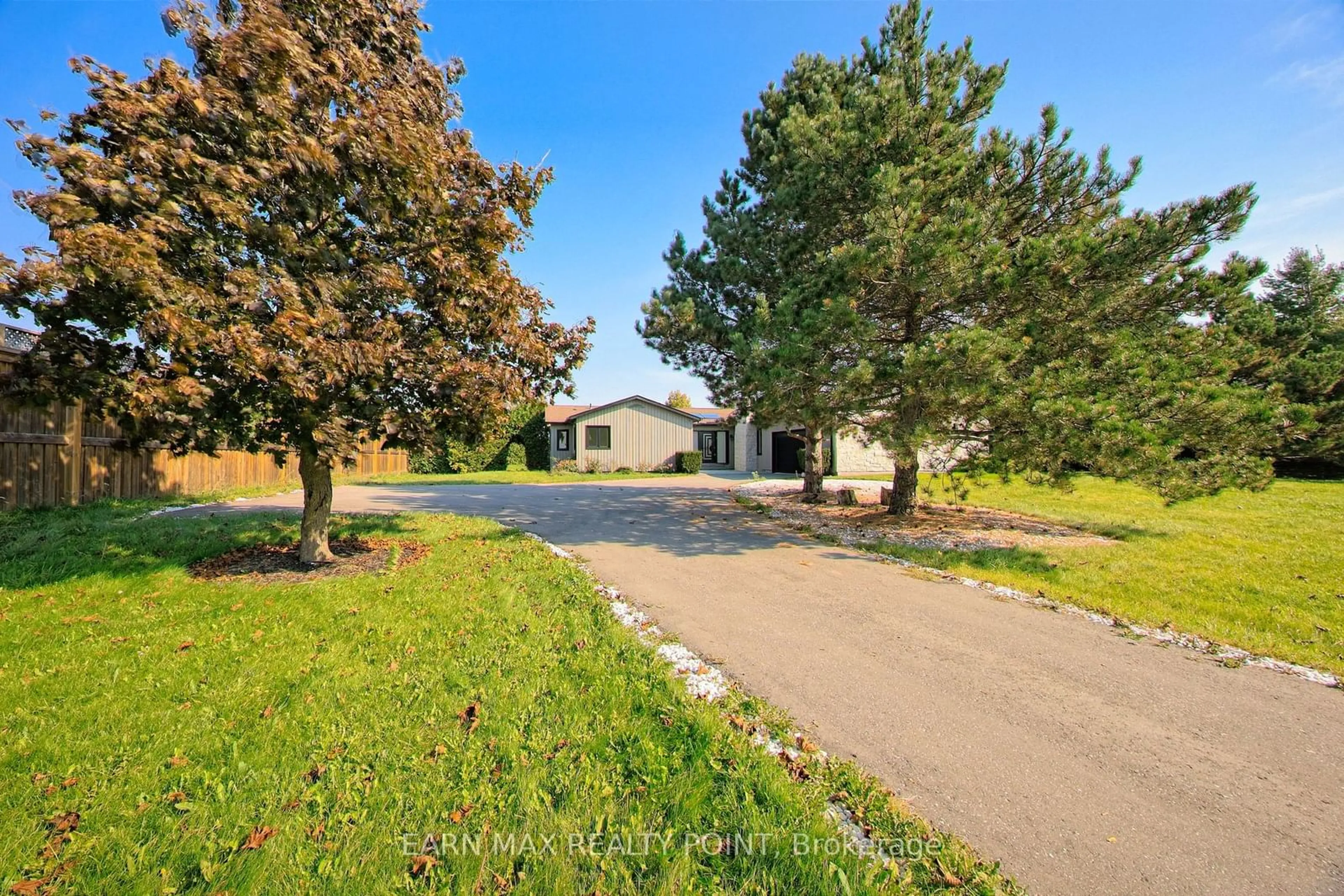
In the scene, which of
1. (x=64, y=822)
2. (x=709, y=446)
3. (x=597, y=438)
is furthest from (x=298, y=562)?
(x=709, y=446)

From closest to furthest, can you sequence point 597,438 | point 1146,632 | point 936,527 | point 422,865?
point 422,865, point 1146,632, point 936,527, point 597,438

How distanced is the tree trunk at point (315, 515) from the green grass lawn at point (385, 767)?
1621 millimetres

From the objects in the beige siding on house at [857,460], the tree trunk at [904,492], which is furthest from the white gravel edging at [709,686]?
the beige siding on house at [857,460]

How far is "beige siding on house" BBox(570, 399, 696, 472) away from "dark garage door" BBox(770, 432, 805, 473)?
4403 millimetres

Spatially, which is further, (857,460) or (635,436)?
(635,436)

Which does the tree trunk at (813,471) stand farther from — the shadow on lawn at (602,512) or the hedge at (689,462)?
the hedge at (689,462)

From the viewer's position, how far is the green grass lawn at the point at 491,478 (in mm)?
19609

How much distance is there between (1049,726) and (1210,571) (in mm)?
5350

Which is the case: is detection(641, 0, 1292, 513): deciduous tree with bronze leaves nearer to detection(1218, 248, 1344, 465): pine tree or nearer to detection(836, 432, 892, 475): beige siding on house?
detection(1218, 248, 1344, 465): pine tree

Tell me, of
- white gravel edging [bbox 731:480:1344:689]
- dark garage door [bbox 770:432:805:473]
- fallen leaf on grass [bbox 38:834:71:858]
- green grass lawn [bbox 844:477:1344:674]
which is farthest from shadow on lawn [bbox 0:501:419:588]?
dark garage door [bbox 770:432:805:473]

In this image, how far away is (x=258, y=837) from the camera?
2.09 m

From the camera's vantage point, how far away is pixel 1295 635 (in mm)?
4441

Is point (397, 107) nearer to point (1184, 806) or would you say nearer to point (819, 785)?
point (819, 785)

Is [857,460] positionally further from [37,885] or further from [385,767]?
[37,885]
